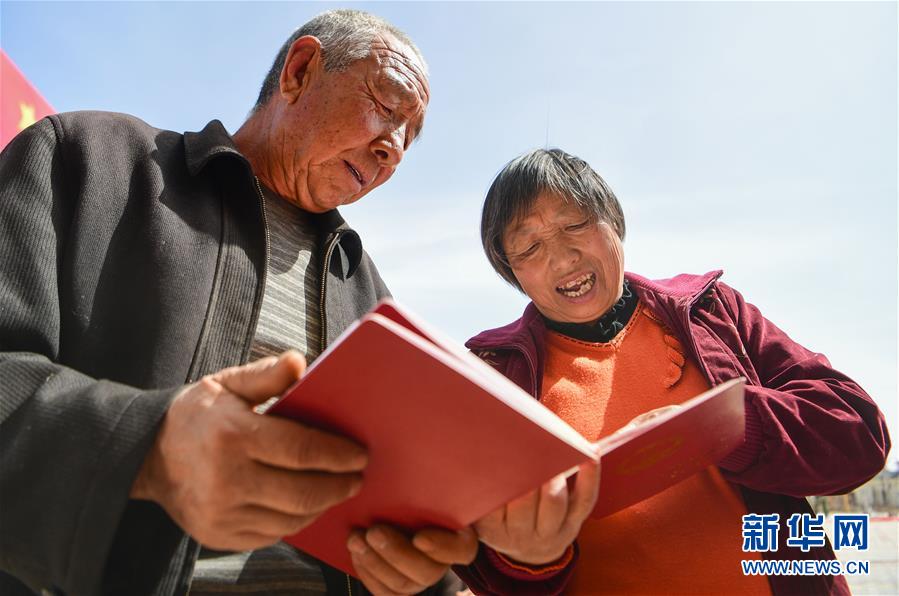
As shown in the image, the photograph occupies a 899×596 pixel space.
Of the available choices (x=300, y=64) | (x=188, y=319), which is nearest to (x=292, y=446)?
(x=188, y=319)

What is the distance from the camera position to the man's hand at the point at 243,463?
31.4 inches

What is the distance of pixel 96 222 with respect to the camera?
1437 mm

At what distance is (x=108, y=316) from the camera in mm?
1364

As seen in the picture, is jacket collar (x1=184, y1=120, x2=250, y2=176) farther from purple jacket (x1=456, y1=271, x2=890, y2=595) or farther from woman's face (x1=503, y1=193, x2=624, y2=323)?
purple jacket (x1=456, y1=271, x2=890, y2=595)

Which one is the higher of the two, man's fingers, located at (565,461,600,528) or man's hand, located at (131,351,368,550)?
man's fingers, located at (565,461,600,528)

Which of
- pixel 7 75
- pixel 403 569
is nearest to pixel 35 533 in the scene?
pixel 403 569

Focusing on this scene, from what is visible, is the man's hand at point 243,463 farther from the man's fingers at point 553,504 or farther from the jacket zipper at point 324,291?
the jacket zipper at point 324,291

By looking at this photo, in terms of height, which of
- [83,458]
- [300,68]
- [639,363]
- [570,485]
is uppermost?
[300,68]

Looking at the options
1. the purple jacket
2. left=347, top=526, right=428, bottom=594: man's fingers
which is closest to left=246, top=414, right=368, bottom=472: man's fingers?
left=347, top=526, right=428, bottom=594: man's fingers

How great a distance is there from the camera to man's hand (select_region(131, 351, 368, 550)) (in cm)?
80

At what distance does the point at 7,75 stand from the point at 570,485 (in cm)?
587

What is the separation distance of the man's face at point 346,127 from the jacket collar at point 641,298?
729mm

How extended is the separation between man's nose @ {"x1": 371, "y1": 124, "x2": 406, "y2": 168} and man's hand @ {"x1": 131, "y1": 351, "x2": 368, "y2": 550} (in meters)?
1.40

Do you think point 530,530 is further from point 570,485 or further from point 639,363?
point 639,363
